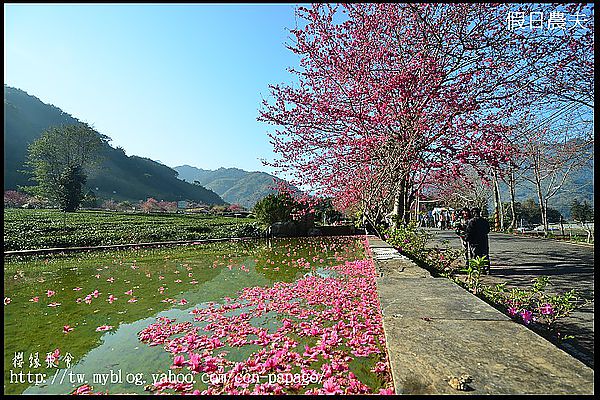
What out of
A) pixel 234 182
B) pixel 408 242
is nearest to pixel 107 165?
pixel 234 182

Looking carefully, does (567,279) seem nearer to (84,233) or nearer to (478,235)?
(478,235)

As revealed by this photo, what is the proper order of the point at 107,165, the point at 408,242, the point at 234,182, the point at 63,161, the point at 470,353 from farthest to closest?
the point at 234,182 → the point at 107,165 → the point at 63,161 → the point at 408,242 → the point at 470,353

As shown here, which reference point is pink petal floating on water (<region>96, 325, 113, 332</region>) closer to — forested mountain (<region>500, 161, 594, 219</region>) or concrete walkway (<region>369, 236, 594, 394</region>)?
concrete walkway (<region>369, 236, 594, 394</region>)

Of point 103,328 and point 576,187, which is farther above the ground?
point 576,187

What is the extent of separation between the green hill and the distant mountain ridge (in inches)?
828

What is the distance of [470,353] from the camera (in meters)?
1.57

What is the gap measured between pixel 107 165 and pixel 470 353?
8735 centimetres

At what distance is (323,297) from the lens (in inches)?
202

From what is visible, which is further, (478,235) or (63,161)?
(63,161)

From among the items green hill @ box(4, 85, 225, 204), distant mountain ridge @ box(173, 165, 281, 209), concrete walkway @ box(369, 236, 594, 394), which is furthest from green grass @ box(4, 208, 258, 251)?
distant mountain ridge @ box(173, 165, 281, 209)

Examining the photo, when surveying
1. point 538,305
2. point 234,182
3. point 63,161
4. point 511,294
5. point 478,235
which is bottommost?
point 538,305

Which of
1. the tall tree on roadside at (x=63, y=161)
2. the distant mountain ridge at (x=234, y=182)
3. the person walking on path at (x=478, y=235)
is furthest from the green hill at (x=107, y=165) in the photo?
the person walking on path at (x=478, y=235)

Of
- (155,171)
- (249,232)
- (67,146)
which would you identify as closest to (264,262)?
(249,232)

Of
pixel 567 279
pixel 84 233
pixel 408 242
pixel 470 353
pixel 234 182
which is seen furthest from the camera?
pixel 234 182
